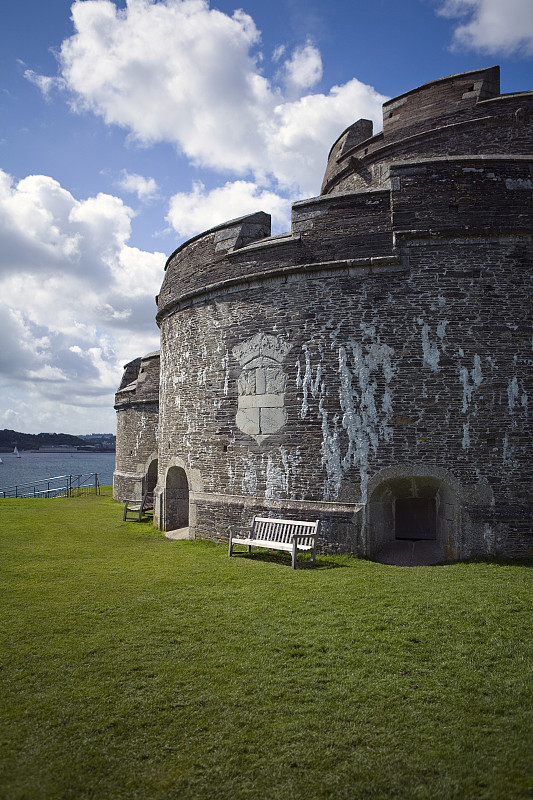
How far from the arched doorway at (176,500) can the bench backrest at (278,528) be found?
354 centimetres

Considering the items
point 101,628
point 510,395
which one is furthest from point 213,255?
point 101,628

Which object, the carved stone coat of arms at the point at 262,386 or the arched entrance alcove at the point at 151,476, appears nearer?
the carved stone coat of arms at the point at 262,386

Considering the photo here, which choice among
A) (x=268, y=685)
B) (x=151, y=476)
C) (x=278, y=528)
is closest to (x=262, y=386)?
(x=278, y=528)

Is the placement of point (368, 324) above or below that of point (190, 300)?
below

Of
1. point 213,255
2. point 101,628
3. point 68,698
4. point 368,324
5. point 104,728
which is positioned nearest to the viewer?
point 104,728

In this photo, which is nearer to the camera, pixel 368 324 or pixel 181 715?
pixel 181 715

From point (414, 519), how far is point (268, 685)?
19.6ft

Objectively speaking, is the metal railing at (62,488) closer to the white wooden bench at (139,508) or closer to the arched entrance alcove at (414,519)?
the white wooden bench at (139,508)

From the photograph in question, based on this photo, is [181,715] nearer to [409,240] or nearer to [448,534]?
[448,534]

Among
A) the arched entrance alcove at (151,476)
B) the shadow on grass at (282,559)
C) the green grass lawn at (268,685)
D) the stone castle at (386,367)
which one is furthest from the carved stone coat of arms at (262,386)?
the arched entrance alcove at (151,476)

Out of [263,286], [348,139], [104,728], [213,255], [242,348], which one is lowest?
[104,728]

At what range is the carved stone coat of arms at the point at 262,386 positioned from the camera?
9.70 metres

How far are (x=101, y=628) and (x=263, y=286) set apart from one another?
6.75 m

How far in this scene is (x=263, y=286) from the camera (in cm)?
1020
